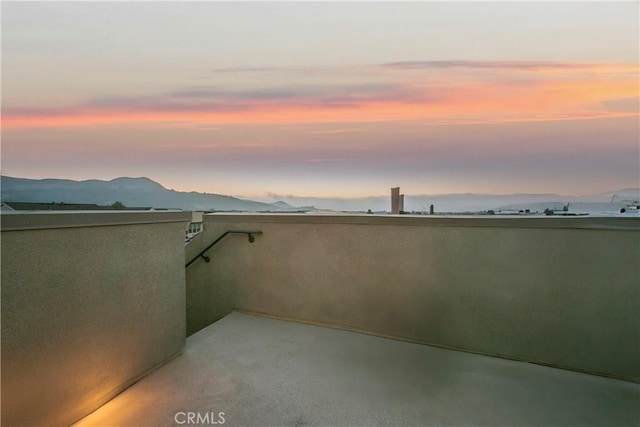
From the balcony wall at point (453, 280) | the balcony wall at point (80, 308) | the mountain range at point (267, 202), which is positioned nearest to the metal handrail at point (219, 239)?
the balcony wall at point (453, 280)

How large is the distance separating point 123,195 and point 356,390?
322 cm

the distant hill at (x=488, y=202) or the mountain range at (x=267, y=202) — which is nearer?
the mountain range at (x=267, y=202)

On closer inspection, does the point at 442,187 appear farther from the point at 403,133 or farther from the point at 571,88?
the point at 571,88

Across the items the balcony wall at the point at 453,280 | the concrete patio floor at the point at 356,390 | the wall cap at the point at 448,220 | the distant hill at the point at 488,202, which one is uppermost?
the distant hill at the point at 488,202

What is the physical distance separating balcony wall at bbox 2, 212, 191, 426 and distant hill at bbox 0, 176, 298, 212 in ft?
2.89

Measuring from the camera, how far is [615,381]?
229 centimetres

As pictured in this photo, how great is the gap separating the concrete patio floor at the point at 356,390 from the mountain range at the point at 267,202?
1442mm

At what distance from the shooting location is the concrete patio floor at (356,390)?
1826 mm

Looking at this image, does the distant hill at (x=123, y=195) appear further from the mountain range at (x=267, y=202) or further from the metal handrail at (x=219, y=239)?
the metal handrail at (x=219, y=239)

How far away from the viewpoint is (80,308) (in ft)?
5.75

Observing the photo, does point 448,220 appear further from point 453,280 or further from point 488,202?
point 488,202

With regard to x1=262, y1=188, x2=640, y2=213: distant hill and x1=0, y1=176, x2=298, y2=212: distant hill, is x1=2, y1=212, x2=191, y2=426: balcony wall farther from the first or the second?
x1=262, y1=188, x2=640, y2=213: distant hill

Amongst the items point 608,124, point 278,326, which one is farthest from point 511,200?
point 278,326

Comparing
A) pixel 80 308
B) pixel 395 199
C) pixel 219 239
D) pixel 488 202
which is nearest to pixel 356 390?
pixel 80 308
